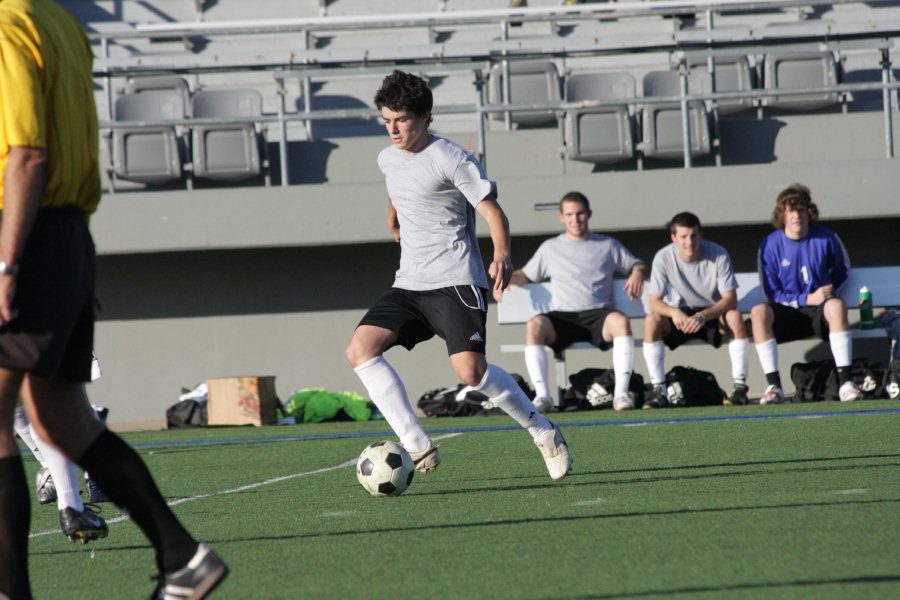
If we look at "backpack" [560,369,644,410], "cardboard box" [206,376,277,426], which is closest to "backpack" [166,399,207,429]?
"cardboard box" [206,376,277,426]

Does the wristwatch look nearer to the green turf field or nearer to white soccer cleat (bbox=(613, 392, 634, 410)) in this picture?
the green turf field

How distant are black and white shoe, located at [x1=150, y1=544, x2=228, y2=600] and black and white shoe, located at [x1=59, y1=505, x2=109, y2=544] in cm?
131

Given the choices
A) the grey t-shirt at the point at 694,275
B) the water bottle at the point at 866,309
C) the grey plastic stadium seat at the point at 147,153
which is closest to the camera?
the grey t-shirt at the point at 694,275

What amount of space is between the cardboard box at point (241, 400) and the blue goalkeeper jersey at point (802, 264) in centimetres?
457

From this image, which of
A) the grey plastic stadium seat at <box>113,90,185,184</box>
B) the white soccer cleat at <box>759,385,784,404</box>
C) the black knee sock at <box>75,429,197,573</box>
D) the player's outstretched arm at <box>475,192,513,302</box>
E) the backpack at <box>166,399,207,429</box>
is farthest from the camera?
the grey plastic stadium seat at <box>113,90,185,184</box>

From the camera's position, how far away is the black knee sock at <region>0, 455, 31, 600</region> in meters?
2.80

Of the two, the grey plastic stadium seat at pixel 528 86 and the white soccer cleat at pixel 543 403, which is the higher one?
the grey plastic stadium seat at pixel 528 86

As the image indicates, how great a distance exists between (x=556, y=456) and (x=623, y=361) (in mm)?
5369

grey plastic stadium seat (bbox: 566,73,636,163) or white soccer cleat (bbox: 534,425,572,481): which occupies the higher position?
grey plastic stadium seat (bbox: 566,73,636,163)

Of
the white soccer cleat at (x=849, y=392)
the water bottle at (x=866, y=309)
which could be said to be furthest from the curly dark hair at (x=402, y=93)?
the water bottle at (x=866, y=309)

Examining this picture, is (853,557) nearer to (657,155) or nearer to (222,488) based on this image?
(222,488)

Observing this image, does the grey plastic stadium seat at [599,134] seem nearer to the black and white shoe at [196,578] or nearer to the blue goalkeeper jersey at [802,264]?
the blue goalkeeper jersey at [802,264]

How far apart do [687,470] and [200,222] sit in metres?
8.04

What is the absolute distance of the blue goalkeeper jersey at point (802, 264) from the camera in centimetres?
1090
